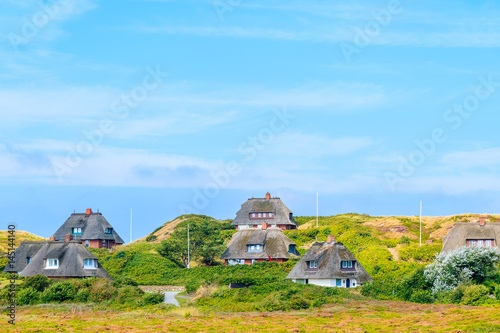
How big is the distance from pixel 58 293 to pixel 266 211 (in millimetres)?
50431

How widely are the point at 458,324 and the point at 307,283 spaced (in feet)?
86.7

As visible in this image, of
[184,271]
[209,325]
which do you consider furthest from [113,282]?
[209,325]

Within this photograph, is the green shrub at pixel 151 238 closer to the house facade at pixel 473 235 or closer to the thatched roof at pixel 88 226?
the thatched roof at pixel 88 226

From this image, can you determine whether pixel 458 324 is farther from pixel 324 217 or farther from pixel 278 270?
pixel 324 217

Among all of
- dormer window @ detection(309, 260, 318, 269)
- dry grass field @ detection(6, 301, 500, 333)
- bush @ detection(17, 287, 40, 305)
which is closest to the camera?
dry grass field @ detection(6, 301, 500, 333)

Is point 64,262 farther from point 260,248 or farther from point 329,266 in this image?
point 329,266

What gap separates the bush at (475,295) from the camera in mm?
57625

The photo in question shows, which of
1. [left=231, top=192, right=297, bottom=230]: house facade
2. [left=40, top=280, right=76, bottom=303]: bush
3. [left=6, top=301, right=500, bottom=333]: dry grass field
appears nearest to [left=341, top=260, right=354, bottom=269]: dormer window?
[left=6, top=301, right=500, bottom=333]: dry grass field

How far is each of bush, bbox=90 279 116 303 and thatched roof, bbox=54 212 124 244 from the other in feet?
130

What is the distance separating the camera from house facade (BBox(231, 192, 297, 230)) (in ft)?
354

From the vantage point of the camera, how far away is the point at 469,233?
82625 millimetres

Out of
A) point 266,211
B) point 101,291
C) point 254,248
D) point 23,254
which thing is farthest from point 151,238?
point 101,291

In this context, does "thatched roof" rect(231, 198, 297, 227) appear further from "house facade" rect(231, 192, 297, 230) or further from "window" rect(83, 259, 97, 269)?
"window" rect(83, 259, 97, 269)

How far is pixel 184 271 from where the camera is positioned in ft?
266
